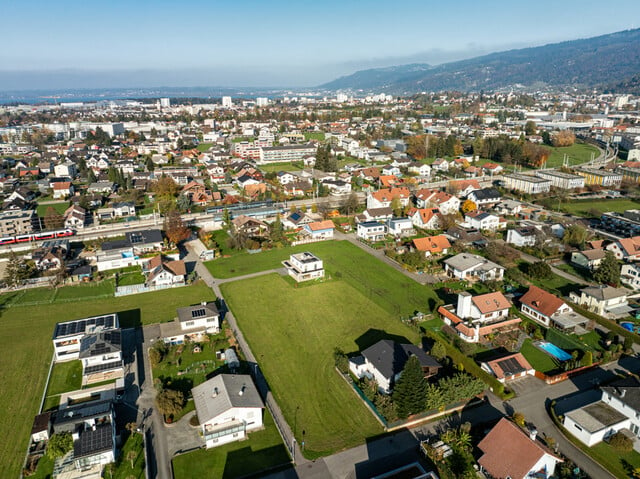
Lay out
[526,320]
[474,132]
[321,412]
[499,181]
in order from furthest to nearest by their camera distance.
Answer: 1. [474,132]
2. [499,181]
3. [526,320]
4. [321,412]

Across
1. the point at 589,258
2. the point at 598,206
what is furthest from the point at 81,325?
the point at 598,206

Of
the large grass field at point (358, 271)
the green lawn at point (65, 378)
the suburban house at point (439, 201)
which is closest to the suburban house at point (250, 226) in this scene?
the large grass field at point (358, 271)

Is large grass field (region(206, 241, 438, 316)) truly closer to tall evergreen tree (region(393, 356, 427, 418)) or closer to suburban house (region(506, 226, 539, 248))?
tall evergreen tree (region(393, 356, 427, 418))

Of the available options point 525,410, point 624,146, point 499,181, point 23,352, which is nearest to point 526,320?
point 525,410

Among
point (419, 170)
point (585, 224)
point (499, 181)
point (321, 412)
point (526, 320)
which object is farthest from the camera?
point (419, 170)

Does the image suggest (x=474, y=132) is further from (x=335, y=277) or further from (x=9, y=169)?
(x=9, y=169)

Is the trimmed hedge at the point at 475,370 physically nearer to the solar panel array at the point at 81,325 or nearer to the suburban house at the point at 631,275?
the suburban house at the point at 631,275
